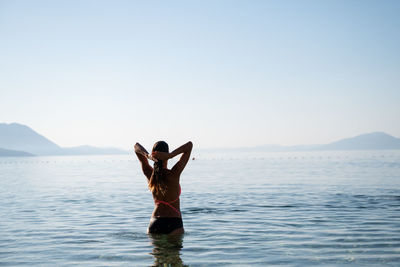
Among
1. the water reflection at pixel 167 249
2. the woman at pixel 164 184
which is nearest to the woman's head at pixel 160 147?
the woman at pixel 164 184

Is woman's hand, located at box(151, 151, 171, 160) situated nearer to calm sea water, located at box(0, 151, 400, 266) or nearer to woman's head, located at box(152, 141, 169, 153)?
woman's head, located at box(152, 141, 169, 153)

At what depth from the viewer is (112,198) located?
24.7 m

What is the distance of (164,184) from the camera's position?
30.7 feet

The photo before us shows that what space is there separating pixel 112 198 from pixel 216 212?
9.25 metres

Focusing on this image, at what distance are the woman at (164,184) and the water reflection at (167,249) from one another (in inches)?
13.1

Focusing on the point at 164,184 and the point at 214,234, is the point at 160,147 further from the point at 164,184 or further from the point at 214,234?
the point at 214,234

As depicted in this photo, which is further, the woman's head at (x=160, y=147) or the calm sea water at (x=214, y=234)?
the calm sea water at (x=214, y=234)

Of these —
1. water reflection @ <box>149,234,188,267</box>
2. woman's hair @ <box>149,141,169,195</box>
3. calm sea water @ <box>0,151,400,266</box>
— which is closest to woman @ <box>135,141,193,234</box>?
woman's hair @ <box>149,141,169,195</box>

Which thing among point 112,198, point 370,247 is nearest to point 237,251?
point 370,247

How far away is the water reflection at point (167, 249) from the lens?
8941 mm

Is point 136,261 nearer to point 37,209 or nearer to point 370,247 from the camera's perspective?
point 370,247

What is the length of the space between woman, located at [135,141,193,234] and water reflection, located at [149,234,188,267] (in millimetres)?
332

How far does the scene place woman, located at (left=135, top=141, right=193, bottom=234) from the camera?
889 centimetres

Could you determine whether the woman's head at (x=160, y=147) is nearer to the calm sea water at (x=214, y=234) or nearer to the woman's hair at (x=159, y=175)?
the woman's hair at (x=159, y=175)
